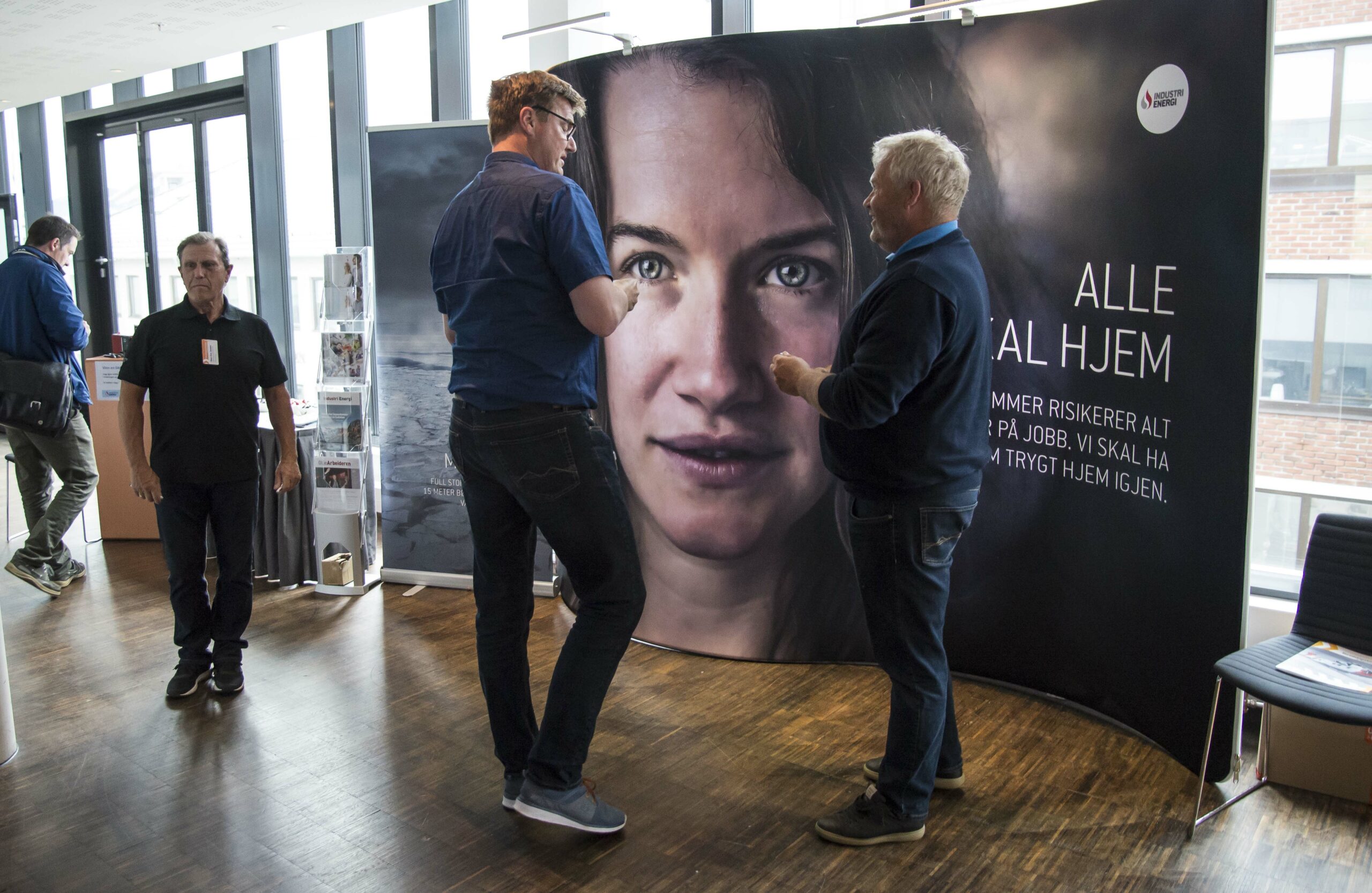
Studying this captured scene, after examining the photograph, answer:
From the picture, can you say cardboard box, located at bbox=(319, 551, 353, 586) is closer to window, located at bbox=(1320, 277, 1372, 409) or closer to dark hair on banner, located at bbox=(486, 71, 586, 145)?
dark hair on banner, located at bbox=(486, 71, 586, 145)

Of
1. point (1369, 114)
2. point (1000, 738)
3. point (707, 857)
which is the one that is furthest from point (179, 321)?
point (1369, 114)

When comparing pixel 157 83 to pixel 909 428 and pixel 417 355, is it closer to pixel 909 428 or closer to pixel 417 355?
pixel 417 355

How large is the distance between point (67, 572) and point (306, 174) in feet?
11.8

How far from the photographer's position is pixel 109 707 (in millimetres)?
3299

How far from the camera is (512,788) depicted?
2.54m

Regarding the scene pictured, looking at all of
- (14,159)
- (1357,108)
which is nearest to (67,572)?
(1357,108)

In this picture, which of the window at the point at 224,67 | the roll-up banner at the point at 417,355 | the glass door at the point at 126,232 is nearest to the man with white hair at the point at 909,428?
the roll-up banner at the point at 417,355

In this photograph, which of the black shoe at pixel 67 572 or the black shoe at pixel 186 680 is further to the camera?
the black shoe at pixel 67 572

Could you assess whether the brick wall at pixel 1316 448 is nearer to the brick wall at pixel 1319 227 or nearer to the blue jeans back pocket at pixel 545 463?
the brick wall at pixel 1319 227

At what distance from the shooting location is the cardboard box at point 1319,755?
263 centimetres

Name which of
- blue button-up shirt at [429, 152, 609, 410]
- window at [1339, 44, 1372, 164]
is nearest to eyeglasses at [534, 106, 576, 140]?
blue button-up shirt at [429, 152, 609, 410]

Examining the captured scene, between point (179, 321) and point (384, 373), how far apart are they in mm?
1270

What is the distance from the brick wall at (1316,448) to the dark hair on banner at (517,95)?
2492 mm

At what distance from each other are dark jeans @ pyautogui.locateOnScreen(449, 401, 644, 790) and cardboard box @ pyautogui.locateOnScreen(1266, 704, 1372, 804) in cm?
182
